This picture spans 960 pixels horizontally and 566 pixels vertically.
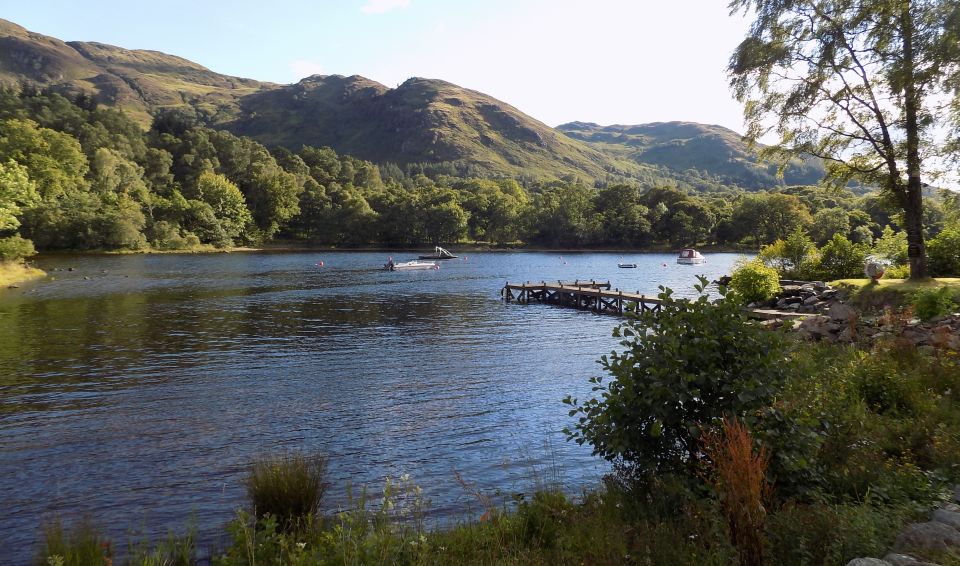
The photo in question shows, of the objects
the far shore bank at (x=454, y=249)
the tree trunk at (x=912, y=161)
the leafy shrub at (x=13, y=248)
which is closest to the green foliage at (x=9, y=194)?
the leafy shrub at (x=13, y=248)

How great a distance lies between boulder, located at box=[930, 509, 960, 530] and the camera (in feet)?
17.5

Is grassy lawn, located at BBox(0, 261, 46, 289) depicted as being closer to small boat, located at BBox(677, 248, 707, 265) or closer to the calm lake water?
the calm lake water

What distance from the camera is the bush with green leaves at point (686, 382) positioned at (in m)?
6.71

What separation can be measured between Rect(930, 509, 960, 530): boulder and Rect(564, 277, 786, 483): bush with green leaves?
1.82 m

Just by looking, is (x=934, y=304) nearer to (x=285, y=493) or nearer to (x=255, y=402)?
(x=285, y=493)

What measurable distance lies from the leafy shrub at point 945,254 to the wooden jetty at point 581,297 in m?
14.4

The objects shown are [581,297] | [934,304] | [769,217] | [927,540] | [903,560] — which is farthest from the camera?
[769,217]

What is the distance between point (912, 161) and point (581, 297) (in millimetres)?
23842

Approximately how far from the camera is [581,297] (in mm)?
42875

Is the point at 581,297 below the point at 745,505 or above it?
below

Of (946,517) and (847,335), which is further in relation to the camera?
(847,335)

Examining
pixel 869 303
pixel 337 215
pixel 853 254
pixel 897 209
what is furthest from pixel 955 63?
pixel 337 215

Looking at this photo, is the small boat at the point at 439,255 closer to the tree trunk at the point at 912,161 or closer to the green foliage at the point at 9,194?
the green foliage at the point at 9,194

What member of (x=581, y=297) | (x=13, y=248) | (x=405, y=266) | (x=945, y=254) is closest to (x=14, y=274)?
(x=13, y=248)
